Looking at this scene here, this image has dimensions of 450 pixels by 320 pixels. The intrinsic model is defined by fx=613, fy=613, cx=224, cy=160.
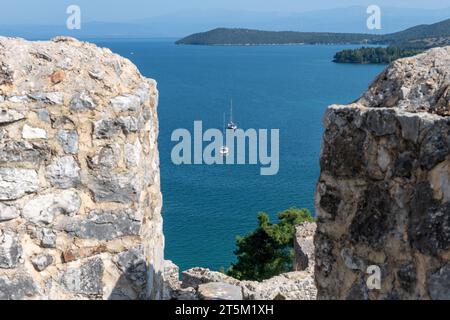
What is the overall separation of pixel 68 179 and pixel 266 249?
771 inches

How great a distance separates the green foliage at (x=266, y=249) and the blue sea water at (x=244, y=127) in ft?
24.5

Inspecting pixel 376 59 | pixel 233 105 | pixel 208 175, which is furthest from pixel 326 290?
pixel 376 59

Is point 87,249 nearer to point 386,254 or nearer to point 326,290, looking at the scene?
point 326,290

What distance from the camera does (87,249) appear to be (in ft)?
16.7

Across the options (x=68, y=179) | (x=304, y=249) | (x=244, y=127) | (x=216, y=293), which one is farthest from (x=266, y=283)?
(x=244, y=127)

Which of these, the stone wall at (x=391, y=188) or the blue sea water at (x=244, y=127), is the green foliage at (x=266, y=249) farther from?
the stone wall at (x=391, y=188)

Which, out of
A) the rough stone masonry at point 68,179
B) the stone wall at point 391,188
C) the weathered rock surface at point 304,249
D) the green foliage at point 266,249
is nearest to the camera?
the stone wall at point 391,188

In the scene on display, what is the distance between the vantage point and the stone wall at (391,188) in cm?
407

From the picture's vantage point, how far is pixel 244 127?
61312 mm

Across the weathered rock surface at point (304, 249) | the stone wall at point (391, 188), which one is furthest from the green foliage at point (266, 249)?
the stone wall at point (391, 188)

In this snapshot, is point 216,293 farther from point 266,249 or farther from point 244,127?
point 244,127

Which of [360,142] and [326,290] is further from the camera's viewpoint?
[326,290]

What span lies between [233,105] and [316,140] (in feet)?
71.1
